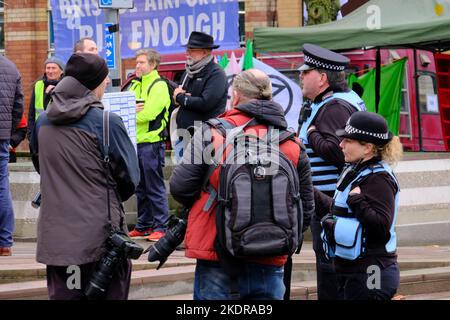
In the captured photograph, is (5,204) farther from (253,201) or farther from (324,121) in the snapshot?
(253,201)

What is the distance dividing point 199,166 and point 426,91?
15.5m

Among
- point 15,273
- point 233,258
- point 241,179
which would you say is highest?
point 241,179

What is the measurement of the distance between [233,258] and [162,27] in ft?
33.6

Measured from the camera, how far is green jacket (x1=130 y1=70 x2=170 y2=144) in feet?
34.9

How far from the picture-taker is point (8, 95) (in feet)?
30.3

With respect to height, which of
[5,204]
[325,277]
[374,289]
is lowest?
[325,277]

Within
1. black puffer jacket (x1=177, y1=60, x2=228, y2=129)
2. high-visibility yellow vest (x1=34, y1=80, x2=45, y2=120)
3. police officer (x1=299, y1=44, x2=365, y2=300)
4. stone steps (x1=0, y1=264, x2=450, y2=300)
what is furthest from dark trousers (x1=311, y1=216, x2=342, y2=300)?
high-visibility yellow vest (x1=34, y1=80, x2=45, y2=120)

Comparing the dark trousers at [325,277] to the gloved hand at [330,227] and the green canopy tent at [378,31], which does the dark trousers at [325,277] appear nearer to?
the gloved hand at [330,227]

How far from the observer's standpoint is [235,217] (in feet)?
19.1

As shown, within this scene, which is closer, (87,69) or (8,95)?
(87,69)

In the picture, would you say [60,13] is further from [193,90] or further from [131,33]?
[193,90]

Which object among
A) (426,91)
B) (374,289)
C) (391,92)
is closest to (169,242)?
(374,289)

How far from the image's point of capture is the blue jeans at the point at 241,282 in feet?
19.6
